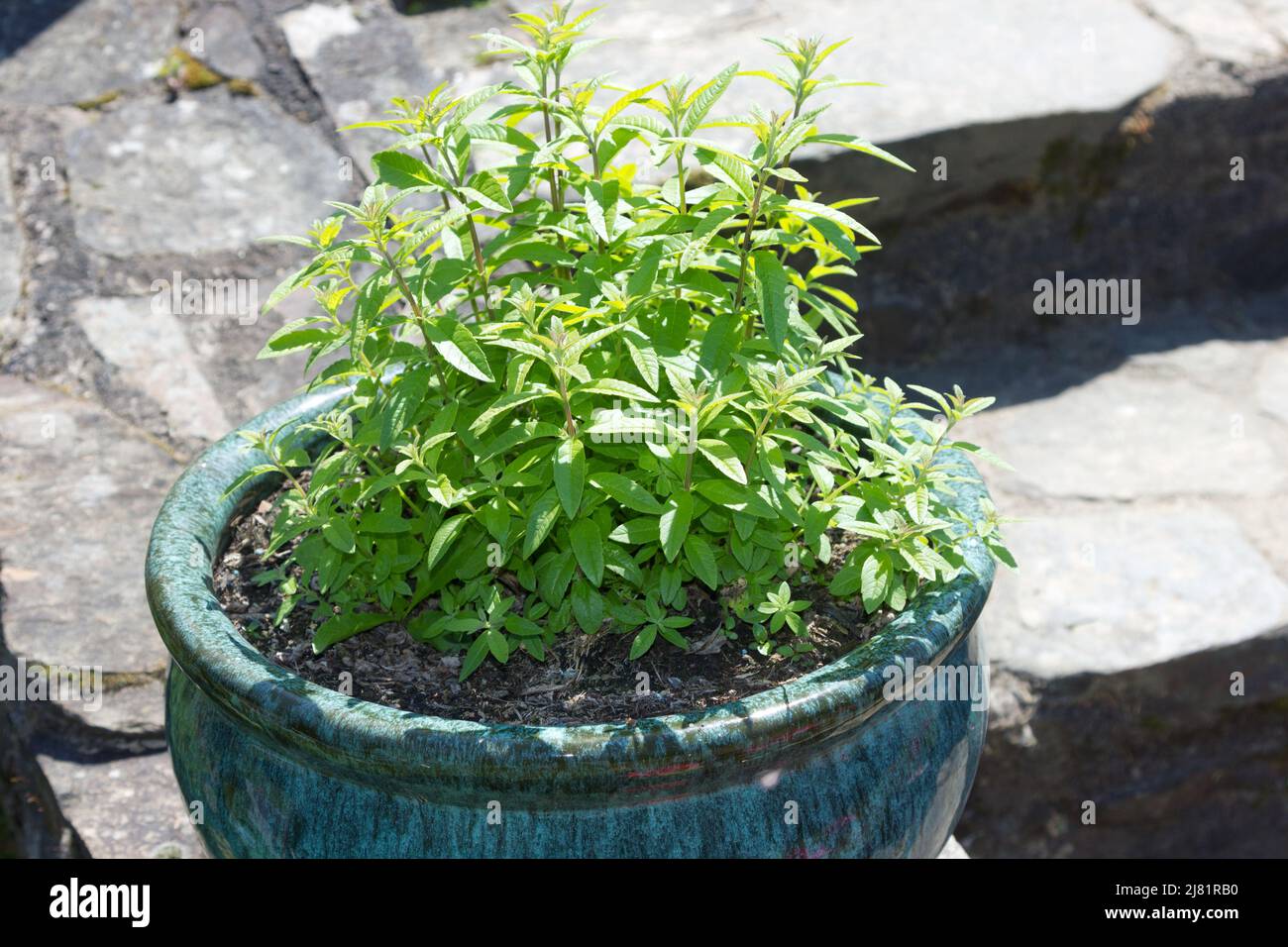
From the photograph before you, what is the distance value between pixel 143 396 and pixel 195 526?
4.12ft

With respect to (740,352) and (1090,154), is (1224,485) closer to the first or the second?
(1090,154)

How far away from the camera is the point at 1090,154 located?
132 inches

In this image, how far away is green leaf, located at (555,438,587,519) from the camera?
152cm

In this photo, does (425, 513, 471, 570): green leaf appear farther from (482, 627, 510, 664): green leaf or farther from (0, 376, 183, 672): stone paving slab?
(0, 376, 183, 672): stone paving slab

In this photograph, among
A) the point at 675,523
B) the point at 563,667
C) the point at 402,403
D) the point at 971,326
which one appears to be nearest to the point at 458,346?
the point at 402,403

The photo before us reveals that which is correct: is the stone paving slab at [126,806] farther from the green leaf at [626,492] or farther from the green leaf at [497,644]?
the green leaf at [626,492]

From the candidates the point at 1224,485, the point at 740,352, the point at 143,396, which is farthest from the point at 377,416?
the point at 1224,485

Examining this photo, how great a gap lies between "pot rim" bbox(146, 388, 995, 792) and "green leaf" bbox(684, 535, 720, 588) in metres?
0.16

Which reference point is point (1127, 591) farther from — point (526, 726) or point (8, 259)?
point (8, 259)

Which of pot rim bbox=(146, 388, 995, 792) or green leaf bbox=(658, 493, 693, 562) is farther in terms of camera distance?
green leaf bbox=(658, 493, 693, 562)

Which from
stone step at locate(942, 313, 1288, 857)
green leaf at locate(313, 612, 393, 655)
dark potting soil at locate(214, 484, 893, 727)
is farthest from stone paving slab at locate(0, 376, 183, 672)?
stone step at locate(942, 313, 1288, 857)

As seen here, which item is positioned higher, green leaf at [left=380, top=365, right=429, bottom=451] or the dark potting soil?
green leaf at [left=380, top=365, right=429, bottom=451]

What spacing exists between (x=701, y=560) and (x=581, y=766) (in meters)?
0.32

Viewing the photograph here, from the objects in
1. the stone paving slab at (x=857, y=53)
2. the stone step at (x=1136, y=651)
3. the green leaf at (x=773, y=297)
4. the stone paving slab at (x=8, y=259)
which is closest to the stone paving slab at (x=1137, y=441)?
the stone step at (x=1136, y=651)
